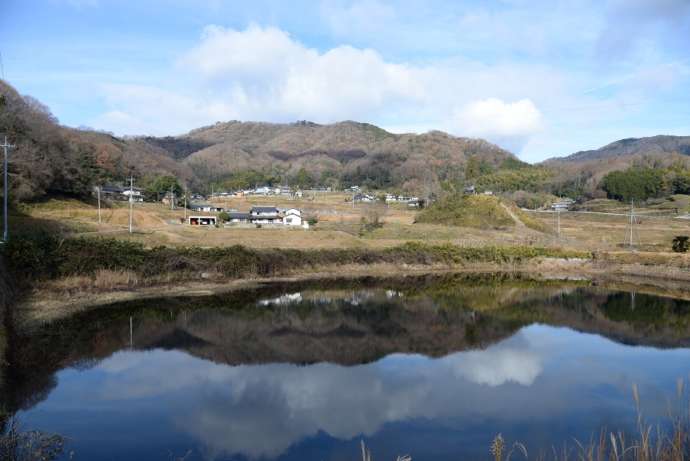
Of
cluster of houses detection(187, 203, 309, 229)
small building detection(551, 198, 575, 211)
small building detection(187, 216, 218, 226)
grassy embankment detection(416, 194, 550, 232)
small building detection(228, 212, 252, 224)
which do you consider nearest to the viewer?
small building detection(187, 216, 218, 226)

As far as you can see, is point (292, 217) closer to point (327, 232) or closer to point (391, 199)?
point (327, 232)

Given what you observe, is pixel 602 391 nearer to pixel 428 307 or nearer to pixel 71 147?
pixel 428 307

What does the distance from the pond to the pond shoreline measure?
43.4 inches

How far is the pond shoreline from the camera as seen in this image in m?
19.3

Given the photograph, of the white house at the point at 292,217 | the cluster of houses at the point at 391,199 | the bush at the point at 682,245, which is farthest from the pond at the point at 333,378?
the cluster of houses at the point at 391,199

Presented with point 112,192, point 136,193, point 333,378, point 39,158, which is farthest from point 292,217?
point 333,378

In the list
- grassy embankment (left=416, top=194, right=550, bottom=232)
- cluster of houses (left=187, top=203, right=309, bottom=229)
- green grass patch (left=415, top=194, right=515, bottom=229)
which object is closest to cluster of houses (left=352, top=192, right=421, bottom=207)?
green grass patch (left=415, top=194, right=515, bottom=229)

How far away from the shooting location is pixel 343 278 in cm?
2969

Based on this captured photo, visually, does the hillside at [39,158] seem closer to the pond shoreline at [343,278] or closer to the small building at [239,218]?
the small building at [239,218]

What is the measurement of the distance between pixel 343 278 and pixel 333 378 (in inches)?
617

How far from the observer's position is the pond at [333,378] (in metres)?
10.4

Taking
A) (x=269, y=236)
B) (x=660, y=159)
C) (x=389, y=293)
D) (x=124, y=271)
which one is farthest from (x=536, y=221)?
(x=660, y=159)

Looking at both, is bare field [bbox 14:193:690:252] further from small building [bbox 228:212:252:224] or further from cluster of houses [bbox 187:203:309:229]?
small building [bbox 228:212:252:224]

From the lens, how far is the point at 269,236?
3781 cm
